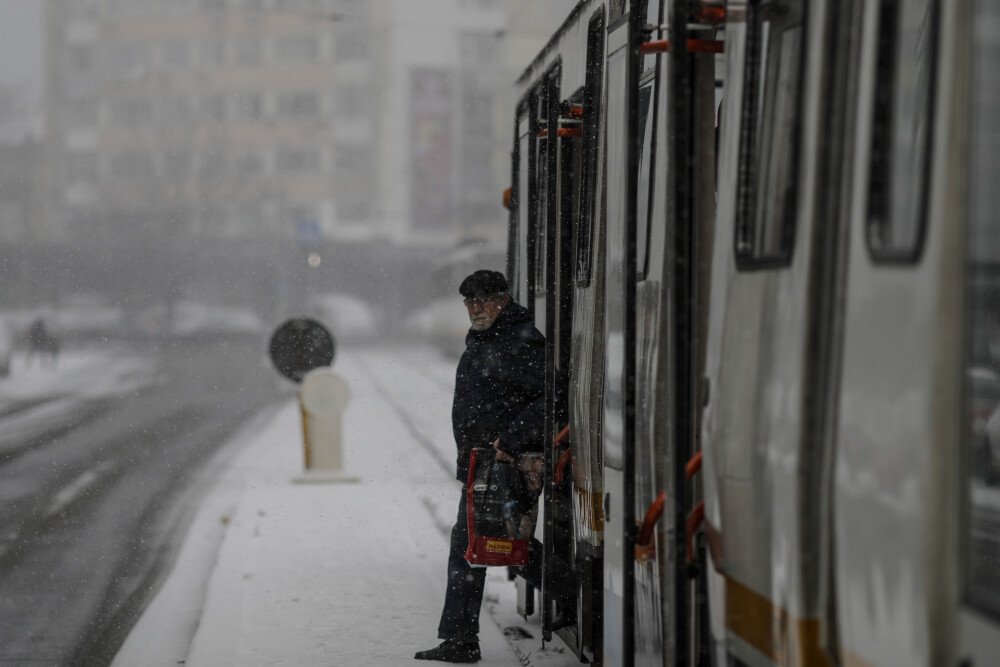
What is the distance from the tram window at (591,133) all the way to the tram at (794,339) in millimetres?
137

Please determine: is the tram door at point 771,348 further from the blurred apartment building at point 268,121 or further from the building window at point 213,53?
the building window at point 213,53

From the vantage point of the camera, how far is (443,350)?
49.8m

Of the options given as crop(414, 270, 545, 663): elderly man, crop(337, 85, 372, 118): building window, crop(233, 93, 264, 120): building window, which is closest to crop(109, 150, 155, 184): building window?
crop(233, 93, 264, 120): building window

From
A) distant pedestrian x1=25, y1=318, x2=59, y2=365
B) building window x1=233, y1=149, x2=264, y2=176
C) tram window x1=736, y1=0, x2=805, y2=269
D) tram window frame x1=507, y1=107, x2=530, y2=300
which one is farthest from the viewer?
building window x1=233, y1=149, x2=264, y2=176

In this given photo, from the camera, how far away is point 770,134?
3.28m

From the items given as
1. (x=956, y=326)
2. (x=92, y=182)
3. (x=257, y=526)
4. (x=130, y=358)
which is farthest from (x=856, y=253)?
(x=92, y=182)

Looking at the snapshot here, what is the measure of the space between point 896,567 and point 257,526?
8769 mm

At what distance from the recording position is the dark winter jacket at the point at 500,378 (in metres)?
6.28

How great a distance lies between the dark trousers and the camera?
6.36m

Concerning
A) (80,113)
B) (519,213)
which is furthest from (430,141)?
(519,213)

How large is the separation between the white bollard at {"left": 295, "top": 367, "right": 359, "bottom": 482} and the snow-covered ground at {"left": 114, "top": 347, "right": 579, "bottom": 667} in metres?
0.16

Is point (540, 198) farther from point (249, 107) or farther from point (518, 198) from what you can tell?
point (249, 107)

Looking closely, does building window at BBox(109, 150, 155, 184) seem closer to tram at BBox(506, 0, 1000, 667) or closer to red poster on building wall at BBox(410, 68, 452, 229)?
red poster on building wall at BBox(410, 68, 452, 229)

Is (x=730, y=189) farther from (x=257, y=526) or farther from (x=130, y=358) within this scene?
(x=130, y=358)
